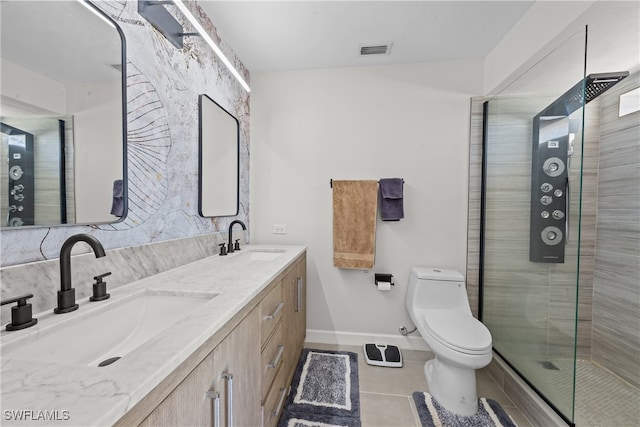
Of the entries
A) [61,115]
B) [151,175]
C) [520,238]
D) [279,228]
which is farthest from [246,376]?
[520,238]

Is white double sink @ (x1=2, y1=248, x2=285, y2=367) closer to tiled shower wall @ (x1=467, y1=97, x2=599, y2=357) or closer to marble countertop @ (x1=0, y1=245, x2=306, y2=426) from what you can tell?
marble countertop @ (x1=0, y1=245, x2=306, y2=426)

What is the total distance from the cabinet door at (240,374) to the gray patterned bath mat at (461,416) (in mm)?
1016

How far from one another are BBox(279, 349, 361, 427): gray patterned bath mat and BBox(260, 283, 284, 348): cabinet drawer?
0.62 meters

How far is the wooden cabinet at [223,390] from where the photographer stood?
1.80 ft

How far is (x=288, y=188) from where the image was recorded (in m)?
2.26

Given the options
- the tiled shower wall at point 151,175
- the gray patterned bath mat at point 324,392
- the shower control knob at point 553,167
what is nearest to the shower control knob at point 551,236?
the shower control knob at point 553,167

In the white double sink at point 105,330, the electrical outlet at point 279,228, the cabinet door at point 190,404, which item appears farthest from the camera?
the electrical outlet at point 279,228

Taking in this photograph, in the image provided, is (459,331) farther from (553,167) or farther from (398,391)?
(553,167)

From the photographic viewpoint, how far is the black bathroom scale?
6.25ft

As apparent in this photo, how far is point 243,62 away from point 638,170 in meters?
2.94

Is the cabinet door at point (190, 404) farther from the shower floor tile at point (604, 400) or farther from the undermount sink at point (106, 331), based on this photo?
the shower floor tile at point (604, 400)

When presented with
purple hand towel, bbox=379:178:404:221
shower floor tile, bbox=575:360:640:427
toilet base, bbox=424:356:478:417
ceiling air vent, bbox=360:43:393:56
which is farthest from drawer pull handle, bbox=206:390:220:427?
ceiling air vent, bbox=360:43:393:56

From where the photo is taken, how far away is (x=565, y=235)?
53.1 inches

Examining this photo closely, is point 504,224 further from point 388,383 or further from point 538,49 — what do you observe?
point 388,383
